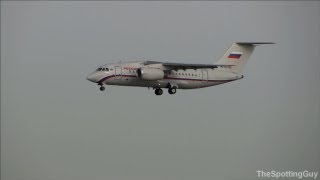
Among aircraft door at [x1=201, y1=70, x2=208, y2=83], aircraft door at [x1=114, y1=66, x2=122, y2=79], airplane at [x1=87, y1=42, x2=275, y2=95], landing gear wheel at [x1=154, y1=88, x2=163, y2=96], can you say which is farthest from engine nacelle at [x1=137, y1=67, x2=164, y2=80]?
aircraft door at [x1=201, y1=70, x2=208, y2=83]

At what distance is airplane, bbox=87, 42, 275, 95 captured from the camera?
64938 mm

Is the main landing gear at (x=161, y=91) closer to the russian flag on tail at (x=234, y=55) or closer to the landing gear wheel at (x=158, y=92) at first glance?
the landing gear wheel at (x=158, y=92)

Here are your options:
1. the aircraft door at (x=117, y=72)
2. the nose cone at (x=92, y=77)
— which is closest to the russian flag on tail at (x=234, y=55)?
the aircraft door at (x=117, y=72)

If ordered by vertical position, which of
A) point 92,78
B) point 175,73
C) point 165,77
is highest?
point 175,73

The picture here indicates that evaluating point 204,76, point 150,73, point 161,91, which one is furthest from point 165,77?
point 204,76

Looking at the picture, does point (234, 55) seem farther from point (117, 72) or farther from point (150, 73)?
point (117, 72)

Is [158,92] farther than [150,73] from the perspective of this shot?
Yes

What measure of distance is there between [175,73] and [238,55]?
660 cm

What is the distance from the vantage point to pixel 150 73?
214 ft

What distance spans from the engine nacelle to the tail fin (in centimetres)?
735

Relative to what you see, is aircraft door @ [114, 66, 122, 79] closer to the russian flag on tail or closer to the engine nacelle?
the engine nacelle

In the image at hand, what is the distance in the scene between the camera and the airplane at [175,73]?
64938 mm

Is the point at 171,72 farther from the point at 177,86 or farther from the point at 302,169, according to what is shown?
the point at 302,169

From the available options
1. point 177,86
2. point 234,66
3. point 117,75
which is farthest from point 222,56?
point 117,75
